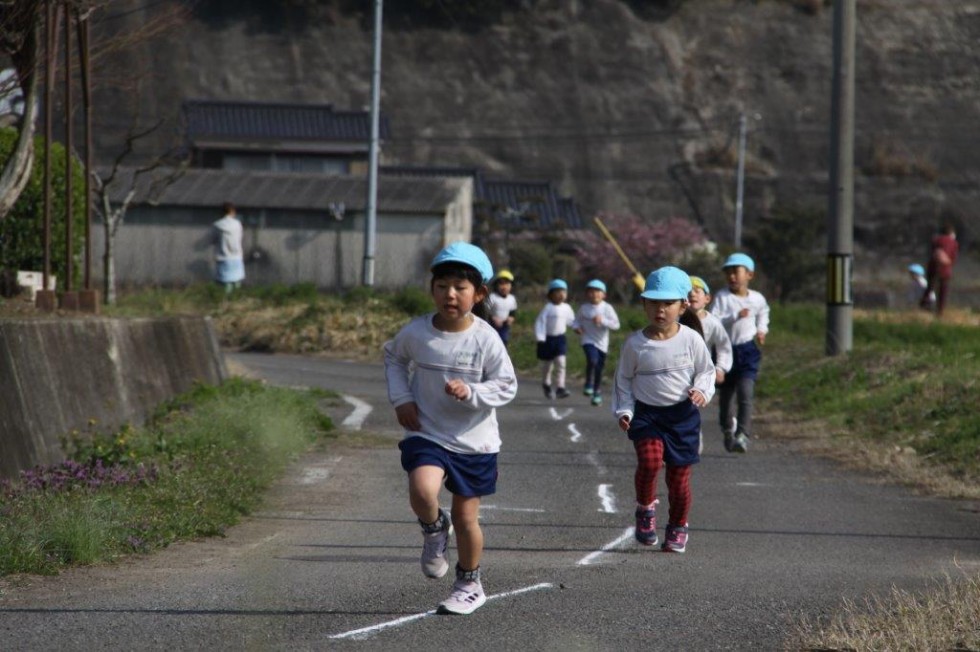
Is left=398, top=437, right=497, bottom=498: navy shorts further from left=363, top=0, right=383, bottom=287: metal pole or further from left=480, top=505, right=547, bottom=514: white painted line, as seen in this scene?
left=363, top=0, right=383, bottom=287: metal pole

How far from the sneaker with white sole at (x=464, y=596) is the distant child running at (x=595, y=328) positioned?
1261 cm

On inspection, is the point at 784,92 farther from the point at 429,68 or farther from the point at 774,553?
the point at 774,553

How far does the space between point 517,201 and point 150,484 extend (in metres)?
39.8

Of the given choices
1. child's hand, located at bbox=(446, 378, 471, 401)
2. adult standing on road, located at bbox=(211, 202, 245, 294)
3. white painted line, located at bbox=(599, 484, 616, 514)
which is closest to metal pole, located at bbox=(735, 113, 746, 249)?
adult standing on road, located at bbox=(211, 202, 245, 294)

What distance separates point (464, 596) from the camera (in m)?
6.81

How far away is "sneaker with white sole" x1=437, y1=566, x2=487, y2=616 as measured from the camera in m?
6.77

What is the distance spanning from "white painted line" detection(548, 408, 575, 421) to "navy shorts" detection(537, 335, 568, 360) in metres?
1.60

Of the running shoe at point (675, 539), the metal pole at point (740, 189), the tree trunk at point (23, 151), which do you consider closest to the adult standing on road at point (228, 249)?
the tree trunk at point (23, 151)

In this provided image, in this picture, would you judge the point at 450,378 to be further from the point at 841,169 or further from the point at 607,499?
the point at 841,169

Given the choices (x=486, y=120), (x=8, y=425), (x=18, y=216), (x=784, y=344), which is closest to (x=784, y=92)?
(x=486, y=120)

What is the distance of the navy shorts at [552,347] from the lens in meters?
20.2

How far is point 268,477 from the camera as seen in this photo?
1152cm

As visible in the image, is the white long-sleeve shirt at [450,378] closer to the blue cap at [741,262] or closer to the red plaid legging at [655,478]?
the red plaid legging at [655,478]

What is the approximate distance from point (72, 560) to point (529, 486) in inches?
177
